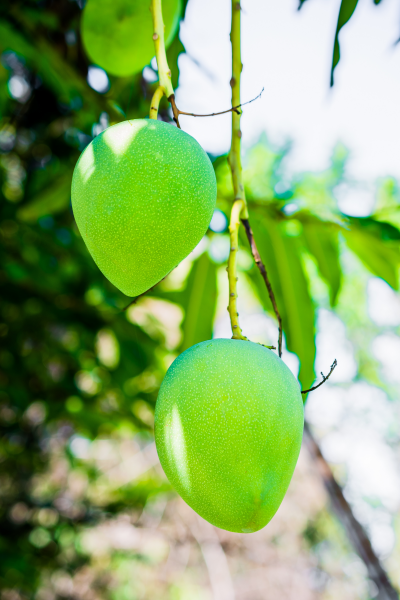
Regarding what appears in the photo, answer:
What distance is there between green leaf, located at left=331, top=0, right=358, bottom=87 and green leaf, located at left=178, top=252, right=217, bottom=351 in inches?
25.1

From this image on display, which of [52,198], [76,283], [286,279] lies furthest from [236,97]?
[76,283]

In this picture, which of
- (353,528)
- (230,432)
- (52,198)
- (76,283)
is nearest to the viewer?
(230,432)

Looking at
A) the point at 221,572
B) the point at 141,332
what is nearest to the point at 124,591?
the point at 221,572

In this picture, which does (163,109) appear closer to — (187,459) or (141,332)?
(141,332)

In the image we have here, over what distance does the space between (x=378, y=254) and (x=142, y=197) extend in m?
0.89

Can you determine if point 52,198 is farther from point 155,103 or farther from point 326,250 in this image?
point 155,103

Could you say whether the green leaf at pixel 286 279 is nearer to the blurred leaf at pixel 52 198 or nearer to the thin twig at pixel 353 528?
the blurred leaf at pixel 52 198

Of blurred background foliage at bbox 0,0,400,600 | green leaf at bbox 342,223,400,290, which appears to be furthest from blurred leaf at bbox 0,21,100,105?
green leaf at bbox 342,223,400,290

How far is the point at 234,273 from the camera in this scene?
0.54 metres

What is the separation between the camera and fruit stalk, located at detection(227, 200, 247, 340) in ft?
1.76

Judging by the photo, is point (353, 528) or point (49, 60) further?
point (353, 528)

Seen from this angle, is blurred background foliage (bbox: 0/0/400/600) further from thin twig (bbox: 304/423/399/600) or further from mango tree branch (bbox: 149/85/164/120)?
thin twig (bbox: 304/423/399/600)

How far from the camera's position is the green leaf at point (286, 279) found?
1080 millimetres

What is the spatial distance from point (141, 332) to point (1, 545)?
4.40 feet
